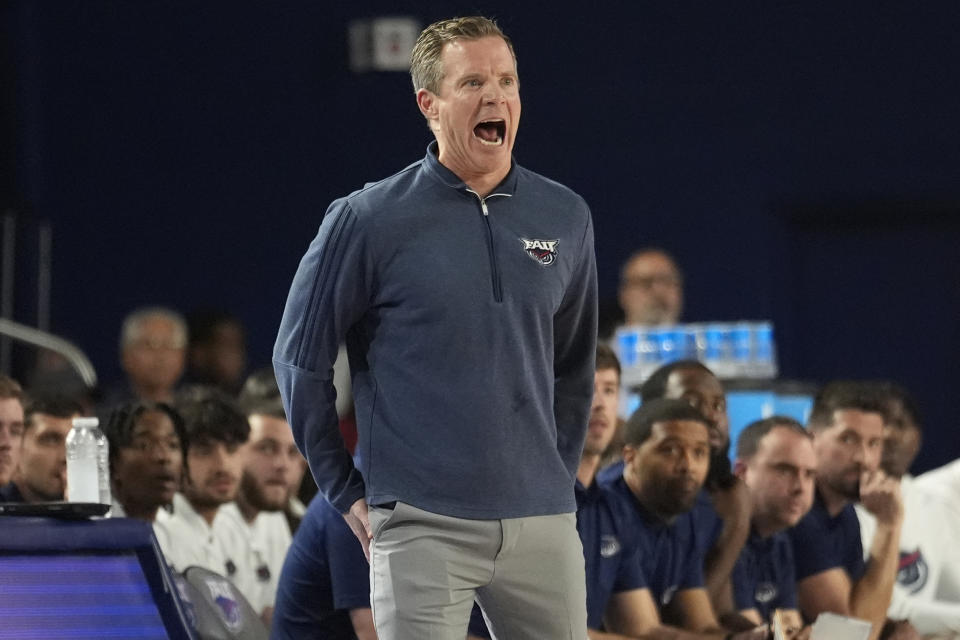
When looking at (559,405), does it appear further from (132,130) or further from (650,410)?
(132,130)

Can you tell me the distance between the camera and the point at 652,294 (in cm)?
784

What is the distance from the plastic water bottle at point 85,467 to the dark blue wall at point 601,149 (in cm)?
491

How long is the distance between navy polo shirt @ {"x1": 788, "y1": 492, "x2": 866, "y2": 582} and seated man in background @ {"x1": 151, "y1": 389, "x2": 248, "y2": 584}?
170 centimetres

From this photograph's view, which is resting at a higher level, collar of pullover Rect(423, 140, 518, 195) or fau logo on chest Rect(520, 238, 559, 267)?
collar of pullover Rect(423, 140, 518, 195)

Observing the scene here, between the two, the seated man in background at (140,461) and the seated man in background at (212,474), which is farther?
the seated man in background at (212,474)

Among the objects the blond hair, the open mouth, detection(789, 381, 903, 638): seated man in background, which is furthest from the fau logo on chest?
detection(789, 381, 903, 638): seated man in background

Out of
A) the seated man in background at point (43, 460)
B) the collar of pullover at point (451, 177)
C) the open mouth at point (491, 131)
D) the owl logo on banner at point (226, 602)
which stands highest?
the open mouth at point (491, 131)

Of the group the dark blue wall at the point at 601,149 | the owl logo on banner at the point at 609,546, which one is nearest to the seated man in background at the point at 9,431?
the owl logo on banner at the point at 609,546

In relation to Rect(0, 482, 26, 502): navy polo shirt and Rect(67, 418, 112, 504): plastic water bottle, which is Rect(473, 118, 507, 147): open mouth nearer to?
Rect(67, 418, 112, 504): plastic water bottle

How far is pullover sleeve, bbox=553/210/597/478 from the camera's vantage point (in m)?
3.01

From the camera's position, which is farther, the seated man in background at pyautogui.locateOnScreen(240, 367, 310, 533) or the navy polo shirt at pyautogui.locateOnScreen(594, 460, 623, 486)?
the seated man in background at pyautogui.locateOnScreen(240, 367, 310, 533)

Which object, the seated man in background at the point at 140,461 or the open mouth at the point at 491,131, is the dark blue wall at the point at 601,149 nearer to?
the seated man in background at the point at 140,461

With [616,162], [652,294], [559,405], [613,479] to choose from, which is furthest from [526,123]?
[559,405]

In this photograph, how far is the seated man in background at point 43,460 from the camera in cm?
472
